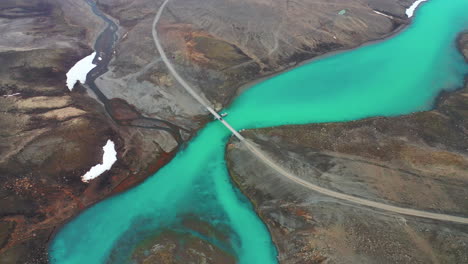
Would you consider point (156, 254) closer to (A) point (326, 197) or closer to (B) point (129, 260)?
(B) point (129, 260)

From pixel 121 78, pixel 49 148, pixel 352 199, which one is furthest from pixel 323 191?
pixel 121 78

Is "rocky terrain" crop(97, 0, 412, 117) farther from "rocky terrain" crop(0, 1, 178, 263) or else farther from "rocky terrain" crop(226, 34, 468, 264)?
"rocky terrain" crop(226, 34, 468, 264)

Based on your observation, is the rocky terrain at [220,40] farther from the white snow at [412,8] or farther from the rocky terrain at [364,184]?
the rocky terrain at [364,184]

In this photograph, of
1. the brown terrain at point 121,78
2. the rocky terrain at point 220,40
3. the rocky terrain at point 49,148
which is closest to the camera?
the rocky terrain at point 49,148

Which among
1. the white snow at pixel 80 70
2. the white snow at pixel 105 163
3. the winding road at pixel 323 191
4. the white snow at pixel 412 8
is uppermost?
the white snow at pixel 412 8

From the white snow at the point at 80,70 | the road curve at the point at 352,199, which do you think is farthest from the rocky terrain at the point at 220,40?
the road curve at the point at 352,199

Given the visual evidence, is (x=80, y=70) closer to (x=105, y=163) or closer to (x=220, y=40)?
(x=105, y=163)

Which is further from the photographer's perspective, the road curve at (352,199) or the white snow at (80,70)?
the white snow at (80,70)

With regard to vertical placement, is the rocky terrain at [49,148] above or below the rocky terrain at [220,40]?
below
